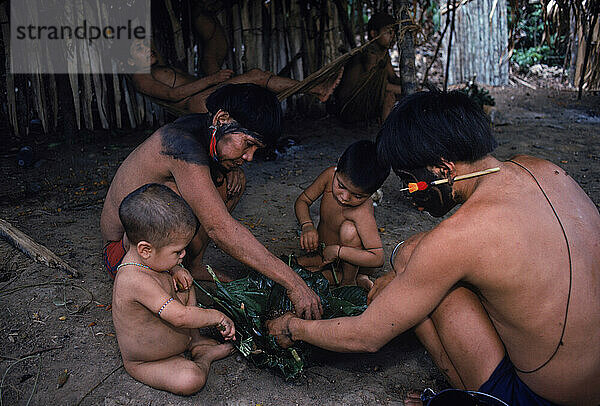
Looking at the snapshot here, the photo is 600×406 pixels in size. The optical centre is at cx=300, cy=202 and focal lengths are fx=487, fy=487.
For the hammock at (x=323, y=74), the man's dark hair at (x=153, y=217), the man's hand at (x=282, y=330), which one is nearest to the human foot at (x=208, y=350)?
the man's hand at (x=282, y=330)

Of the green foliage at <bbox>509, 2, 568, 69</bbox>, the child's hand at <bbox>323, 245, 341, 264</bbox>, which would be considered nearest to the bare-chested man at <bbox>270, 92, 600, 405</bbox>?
the child's hand at <bbox>323, 245, 341, 264</bbox>

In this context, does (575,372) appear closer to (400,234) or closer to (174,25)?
(400,234)

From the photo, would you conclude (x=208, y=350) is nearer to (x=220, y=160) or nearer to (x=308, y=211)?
(x=220, y=160)

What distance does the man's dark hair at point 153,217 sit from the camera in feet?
6.23

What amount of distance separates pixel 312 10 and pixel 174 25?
1.82m

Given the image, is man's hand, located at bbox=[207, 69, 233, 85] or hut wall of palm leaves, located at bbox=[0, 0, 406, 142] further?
hut wall of palm leaves, located at bbox=[0, 0, 406, 142]

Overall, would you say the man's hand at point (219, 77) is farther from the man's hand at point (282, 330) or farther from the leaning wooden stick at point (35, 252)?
the man's hand at point (282, 330)

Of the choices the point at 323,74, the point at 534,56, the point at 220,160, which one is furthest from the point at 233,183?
the point at 534,56

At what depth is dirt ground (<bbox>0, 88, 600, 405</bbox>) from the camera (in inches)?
79.4

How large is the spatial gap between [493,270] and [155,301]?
1.24 m

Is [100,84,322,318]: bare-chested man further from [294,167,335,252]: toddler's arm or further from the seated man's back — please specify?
the seated man's back

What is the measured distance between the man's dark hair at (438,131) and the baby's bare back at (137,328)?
112 cm

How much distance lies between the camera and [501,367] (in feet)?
5.47

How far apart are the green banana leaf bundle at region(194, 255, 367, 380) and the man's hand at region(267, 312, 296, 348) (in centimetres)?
3
